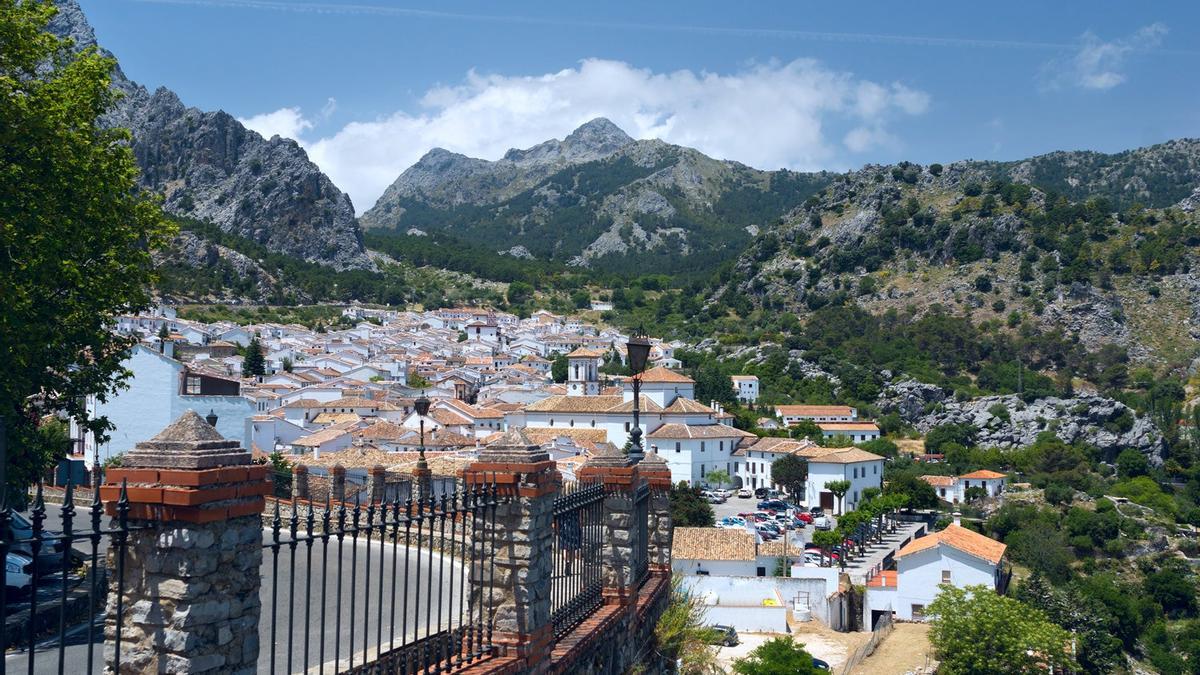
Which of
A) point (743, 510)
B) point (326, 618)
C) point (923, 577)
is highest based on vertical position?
point (326, 618)

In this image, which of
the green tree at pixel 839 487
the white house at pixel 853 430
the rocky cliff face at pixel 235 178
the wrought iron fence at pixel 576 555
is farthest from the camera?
the rocky cliff face at pixel 235 178

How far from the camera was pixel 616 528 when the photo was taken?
1027cm

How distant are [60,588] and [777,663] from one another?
14.1 meters

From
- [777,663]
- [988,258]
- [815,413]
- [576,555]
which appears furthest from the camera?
[988,258]

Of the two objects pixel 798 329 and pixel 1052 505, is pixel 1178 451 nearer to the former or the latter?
pixel 1052 505

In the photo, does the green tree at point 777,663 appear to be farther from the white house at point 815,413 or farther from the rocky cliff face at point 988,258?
the rocky cliff face at point 988,258

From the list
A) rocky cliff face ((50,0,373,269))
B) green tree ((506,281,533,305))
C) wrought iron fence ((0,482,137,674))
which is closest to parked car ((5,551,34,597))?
wrought iron fence ((0,482,137,674))

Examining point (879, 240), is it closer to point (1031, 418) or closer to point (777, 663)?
point (1031, 418)

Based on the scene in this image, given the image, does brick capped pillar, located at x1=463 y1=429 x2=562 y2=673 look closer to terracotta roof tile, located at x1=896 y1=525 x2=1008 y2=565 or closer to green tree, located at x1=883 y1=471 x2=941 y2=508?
terracotta roof tile, located at x1=896 y1=525 x2=1008 y2=565

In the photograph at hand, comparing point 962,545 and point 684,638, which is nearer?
point 684,638

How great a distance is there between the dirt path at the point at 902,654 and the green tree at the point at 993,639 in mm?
850

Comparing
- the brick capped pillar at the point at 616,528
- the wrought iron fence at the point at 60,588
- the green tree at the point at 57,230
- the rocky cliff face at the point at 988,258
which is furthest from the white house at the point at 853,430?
the brick capped pillar at the point at 616,528

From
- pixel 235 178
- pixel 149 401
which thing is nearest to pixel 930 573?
pixel 149 401

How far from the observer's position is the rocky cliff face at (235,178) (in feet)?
480
